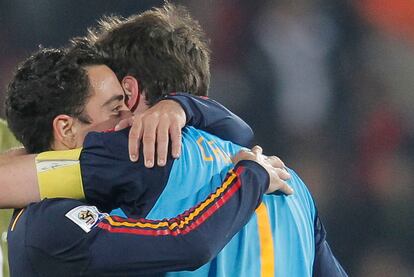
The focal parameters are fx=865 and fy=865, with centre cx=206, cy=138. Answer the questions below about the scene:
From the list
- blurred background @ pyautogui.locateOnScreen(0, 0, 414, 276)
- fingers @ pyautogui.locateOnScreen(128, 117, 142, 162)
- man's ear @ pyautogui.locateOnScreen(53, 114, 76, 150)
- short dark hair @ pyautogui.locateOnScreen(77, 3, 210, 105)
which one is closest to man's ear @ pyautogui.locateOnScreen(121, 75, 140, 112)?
Result: short dark hair @ pyautogui.locateOnScreen(77, 3, 210, 105)

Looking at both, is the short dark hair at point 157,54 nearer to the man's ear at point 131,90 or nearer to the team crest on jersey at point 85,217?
the man's ear at point 131,90

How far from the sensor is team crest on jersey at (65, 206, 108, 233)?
1396mm

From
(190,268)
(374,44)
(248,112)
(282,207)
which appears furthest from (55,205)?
(374,44)

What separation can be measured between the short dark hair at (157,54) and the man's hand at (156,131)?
20cm

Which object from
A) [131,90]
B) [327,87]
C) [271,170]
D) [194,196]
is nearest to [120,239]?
[194,196]

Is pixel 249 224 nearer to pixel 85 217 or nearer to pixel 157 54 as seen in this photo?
pixel 85 217

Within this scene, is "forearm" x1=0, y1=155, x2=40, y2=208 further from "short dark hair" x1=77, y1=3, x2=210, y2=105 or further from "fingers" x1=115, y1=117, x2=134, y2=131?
"short dark hair" x1=77, y1=3, x2=210, y2=105

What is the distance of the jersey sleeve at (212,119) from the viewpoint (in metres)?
1.69

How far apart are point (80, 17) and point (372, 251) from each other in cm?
148

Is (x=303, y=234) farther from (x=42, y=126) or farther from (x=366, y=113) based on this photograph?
(x=366, y=113)

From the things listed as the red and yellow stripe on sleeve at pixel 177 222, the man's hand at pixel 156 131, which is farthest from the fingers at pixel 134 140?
the red and yellow stripe on sleeve at pixel 177 222

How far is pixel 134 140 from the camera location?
149cm

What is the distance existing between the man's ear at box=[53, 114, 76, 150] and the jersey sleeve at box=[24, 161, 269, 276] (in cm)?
27

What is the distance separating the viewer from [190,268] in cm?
141
